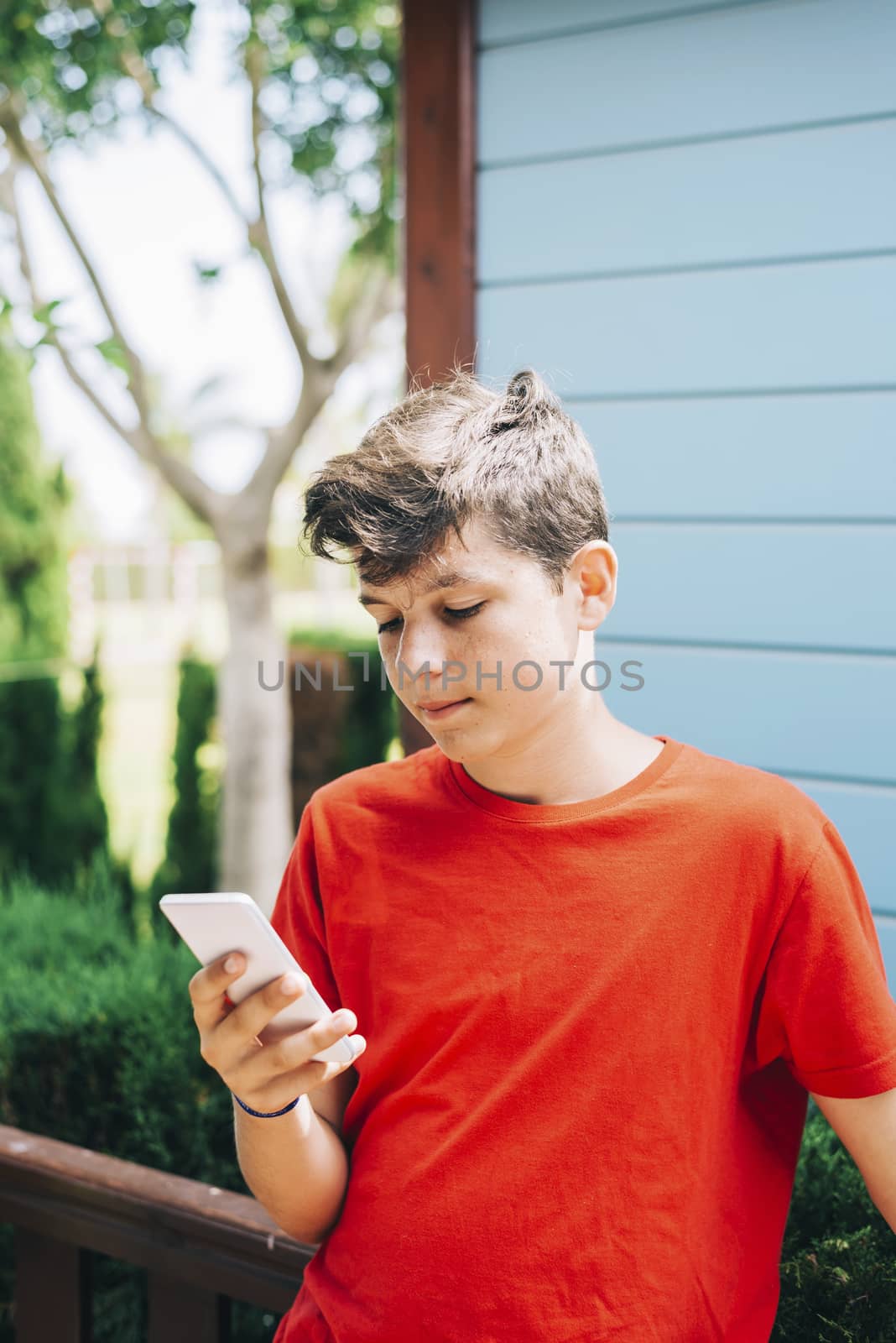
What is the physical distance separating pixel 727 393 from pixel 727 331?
0.35ft

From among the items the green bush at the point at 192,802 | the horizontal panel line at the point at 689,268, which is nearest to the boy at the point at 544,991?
the horizontal panel line at the point at 689,268

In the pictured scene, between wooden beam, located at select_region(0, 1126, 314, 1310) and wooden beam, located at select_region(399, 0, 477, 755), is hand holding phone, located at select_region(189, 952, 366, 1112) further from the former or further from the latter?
wooden beam, located at select_region(399, 0, 477, 755)

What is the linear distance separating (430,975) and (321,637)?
254 inches

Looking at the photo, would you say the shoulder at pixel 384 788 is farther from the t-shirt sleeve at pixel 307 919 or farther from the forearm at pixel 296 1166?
the forearm at pixel 296 1166

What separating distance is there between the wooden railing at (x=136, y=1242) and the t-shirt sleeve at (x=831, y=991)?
2.73 ft

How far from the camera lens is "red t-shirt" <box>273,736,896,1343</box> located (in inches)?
44.7

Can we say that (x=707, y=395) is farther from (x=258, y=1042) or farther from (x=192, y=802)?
(x=192, y=802)

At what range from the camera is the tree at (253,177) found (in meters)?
4.57

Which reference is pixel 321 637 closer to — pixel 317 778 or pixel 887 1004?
pixel 317 778

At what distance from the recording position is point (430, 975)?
1.25 m

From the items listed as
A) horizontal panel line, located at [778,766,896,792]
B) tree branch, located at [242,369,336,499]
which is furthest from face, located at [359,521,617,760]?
tree branch, located at [242,369,336,499]

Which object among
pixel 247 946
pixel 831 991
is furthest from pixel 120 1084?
pixel 831 991

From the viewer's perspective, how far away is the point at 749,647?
198 centimetres

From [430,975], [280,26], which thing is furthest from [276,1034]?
[280,26]
